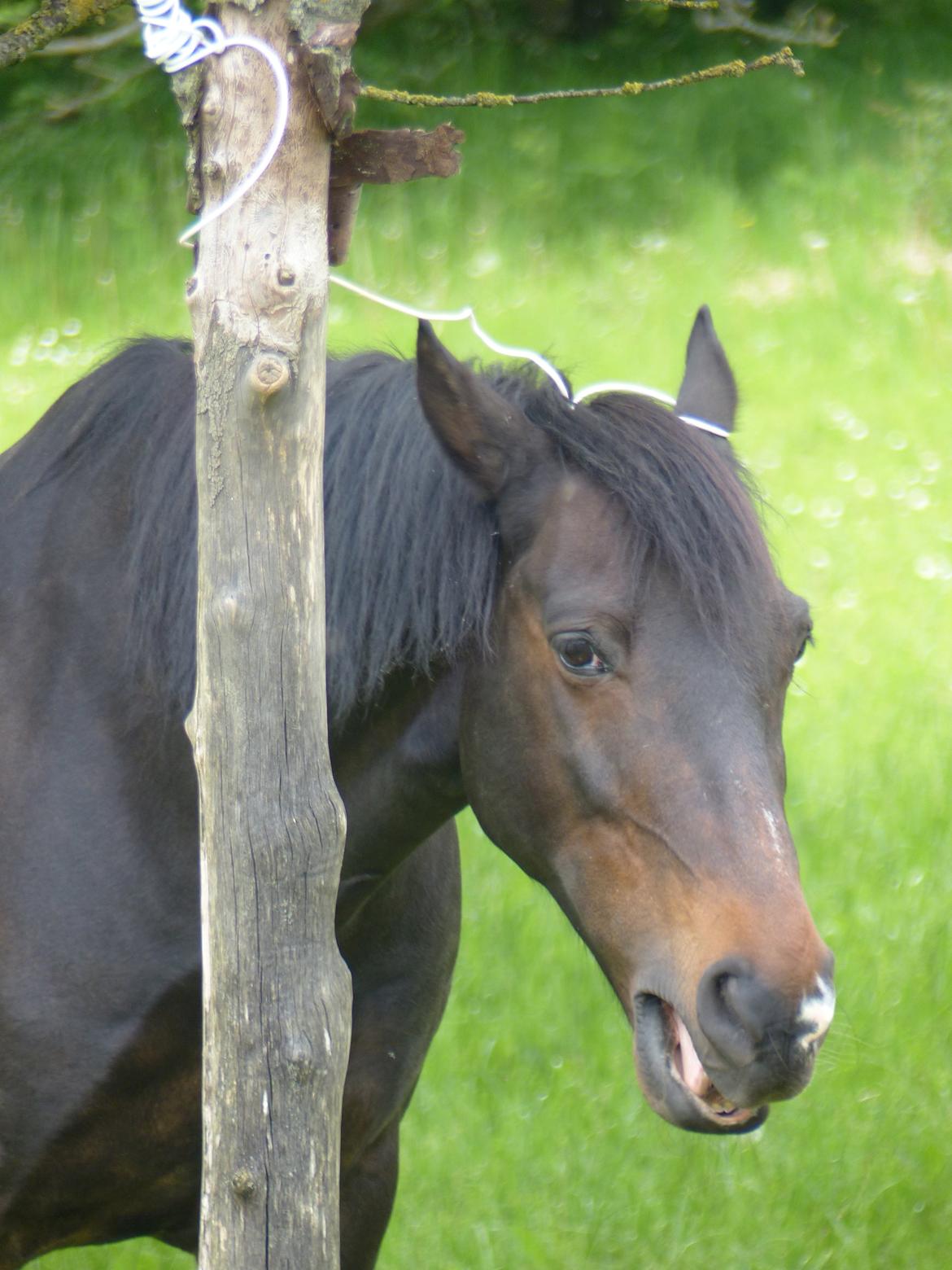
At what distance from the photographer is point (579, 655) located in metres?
2.13

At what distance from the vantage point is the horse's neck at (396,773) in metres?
2.40

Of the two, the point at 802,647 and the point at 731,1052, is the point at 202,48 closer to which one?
the point at 802,647

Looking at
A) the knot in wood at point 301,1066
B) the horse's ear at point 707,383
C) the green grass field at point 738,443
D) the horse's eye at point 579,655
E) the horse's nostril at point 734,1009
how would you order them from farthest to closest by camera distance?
the green grass field at point 738,443, the horse's ear at point 707,383, the horse's eye at point 579,655, the knot in wood at point 301,1066, the horse's nostril at point 734,1009

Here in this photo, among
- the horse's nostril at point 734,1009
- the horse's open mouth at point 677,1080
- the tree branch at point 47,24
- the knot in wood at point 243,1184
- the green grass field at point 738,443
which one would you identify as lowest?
the green grass field at point 738,443

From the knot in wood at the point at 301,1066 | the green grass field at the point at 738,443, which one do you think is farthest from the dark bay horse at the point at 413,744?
the green grass field at the point at 738,443

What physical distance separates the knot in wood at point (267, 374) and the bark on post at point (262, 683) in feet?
0.08

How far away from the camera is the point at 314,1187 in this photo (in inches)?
78.5

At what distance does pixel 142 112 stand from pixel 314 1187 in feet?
32.3

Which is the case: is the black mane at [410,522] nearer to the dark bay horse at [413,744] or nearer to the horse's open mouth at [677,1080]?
the dark bay horse at [413,744]

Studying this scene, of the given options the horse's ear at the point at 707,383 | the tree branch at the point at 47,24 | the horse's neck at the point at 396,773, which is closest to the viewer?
the tree branch at the point at 47,24

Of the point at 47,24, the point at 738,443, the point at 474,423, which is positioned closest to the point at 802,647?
the point at 474,423

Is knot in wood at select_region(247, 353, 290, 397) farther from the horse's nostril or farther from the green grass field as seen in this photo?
the green grass field

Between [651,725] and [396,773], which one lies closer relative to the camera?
[651,725]

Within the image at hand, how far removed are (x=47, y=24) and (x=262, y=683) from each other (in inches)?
42.5
